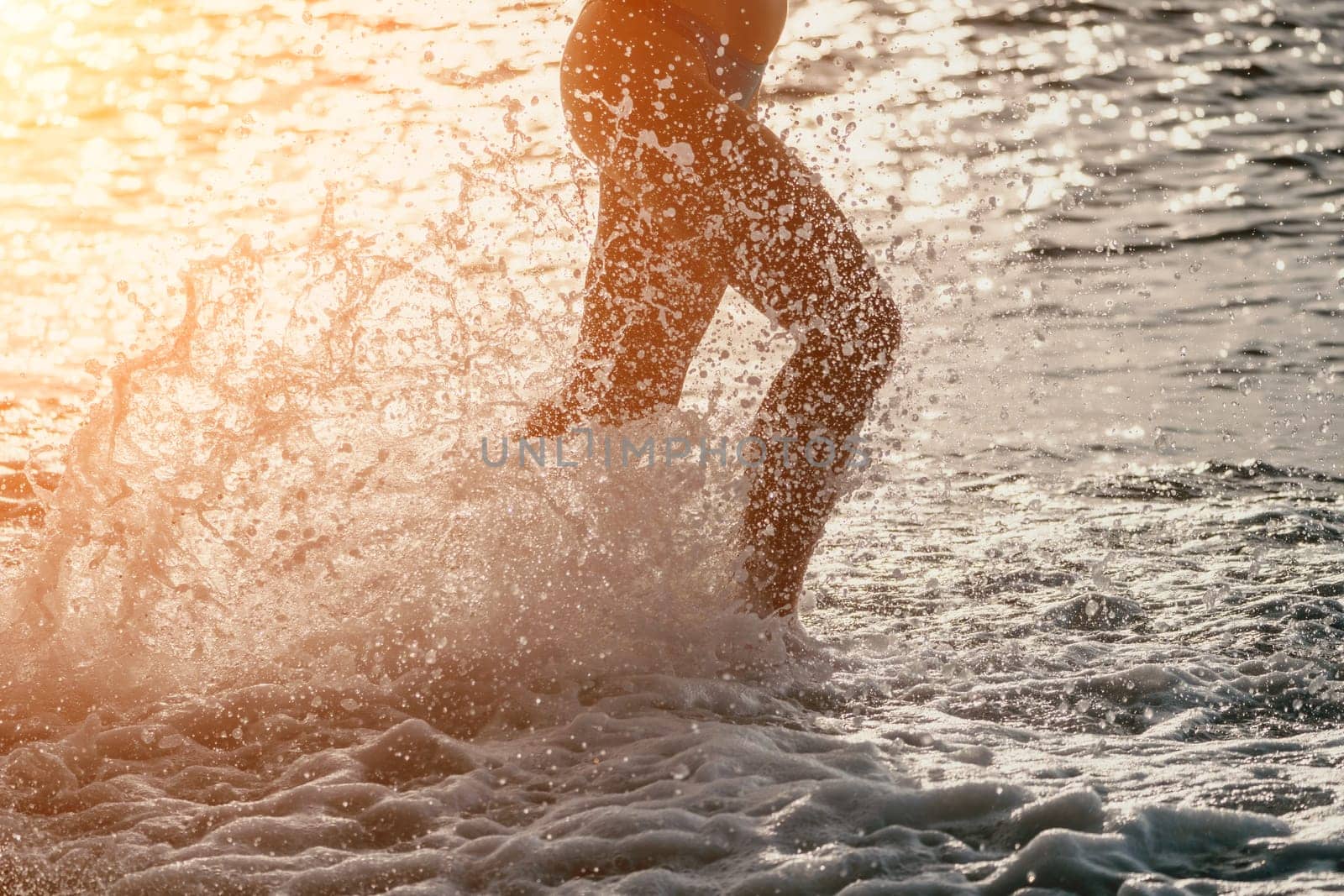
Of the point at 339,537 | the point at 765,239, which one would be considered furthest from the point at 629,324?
the point at 339,537

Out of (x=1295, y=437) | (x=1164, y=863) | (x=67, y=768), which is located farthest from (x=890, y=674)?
(x=1295, y=437)

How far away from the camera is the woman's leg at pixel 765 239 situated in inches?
122

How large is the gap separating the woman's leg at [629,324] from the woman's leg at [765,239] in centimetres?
19

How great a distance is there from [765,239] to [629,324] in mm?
524

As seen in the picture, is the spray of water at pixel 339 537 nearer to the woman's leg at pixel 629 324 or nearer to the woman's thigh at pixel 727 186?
the woman's leg at pixel 629 324

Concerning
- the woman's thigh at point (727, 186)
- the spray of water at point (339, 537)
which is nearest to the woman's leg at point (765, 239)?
the woman's thigh at point (727, 186)

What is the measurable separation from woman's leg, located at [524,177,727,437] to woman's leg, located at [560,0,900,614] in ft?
0.61

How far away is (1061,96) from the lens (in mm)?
12781

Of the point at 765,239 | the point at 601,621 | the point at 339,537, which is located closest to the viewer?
the point at 765,239

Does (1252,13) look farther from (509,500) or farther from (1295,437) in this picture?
(509,500)

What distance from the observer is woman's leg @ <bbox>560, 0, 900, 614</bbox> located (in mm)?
3105

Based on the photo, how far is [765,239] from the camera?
3111 mm

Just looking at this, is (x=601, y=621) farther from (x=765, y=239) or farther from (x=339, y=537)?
(x=765, y=239)

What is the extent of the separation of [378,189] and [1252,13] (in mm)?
10266
